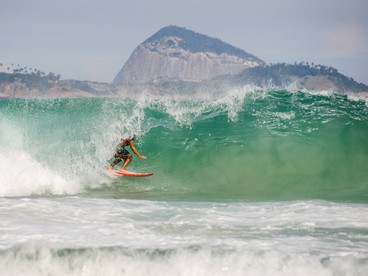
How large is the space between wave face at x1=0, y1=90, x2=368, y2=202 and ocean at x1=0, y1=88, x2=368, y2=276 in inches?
2.1

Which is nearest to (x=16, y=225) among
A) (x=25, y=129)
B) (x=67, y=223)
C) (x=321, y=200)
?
(x=67, y=223)

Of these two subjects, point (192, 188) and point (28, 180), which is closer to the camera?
point (28, 180)

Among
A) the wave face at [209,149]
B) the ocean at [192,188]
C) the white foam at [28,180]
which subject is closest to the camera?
the ocean at [192,188]

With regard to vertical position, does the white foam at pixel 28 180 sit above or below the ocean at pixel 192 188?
below

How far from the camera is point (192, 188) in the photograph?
11961 millimetres

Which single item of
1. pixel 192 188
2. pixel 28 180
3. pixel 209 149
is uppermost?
pixel 209 149

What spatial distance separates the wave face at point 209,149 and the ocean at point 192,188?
0.05m

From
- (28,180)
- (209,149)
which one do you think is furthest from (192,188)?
(28,180)

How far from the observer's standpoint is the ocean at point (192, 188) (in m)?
5.51

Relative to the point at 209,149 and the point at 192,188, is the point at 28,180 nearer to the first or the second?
the point at 192,188

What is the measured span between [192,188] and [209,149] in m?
3.14

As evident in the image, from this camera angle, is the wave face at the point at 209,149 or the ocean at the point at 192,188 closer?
the ocean at the point at 192,188

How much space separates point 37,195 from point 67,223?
3.81 metres

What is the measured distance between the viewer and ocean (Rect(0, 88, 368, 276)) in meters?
5.51
